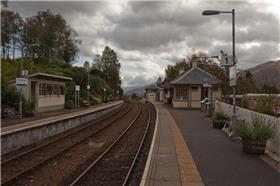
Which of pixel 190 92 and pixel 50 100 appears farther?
pixel 190 92

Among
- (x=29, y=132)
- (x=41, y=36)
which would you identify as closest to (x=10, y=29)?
(x=41, y=36)

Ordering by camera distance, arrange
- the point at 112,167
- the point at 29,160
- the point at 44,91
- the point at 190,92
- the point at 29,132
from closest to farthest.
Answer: the point at 112,167 → the point at 29,160 → the point at 29,132 → the point at 44,91 → the point at 190,92

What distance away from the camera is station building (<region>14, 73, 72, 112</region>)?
39.8 m

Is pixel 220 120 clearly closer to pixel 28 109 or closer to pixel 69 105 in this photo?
pixel 28 109

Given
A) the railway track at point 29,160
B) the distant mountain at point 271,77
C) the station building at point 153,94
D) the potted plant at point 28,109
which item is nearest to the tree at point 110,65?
the station building at point 153,94

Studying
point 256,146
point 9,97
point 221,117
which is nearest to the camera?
point 256,146

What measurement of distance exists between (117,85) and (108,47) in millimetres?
11594

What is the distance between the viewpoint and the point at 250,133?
1340 cm

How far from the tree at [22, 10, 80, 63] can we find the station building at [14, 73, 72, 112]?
3685 centimetres

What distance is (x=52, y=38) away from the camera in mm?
90750

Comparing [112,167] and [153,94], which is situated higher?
[153,94]

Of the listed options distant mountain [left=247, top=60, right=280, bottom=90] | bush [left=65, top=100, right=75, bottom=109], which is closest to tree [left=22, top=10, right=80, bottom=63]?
bush [left=65, top=100, right=75, bottom=109]

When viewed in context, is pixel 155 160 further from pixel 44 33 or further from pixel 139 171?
pixel 44 33

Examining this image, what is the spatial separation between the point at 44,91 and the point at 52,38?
49.6 metres
